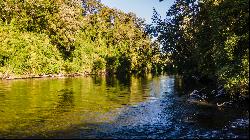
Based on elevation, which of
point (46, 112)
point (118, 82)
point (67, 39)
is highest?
point (67, 39)

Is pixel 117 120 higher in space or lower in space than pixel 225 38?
lower

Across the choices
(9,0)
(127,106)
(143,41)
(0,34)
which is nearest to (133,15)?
(143,41)

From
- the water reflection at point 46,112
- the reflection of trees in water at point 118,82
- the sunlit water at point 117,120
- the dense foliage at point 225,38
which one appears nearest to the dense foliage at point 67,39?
the reflection of trees in water at point 118,82

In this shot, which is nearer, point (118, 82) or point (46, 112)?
point (46, 112)

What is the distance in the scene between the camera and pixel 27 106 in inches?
1512

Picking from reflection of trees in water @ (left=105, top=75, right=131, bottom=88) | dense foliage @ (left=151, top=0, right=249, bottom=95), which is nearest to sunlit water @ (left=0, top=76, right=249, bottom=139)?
dense foliage @ (left=151, top=0, right=249, bottom=95)

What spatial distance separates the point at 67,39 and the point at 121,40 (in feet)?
133

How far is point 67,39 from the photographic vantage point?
121875 mm

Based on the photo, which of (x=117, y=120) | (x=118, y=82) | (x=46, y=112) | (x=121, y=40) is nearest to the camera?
(x=117, y=120)

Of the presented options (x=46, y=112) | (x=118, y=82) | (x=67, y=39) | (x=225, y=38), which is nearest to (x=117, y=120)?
(x=46, y=112)

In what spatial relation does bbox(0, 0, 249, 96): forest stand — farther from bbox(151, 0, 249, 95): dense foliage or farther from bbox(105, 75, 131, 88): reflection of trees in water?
bbox(105, 75, 131, 88): reflection of trees in water

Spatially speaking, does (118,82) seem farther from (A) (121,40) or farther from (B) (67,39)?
(A) (121,40)

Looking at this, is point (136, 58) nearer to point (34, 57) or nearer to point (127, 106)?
point (34, 57)

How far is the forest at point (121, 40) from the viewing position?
34.6 m
